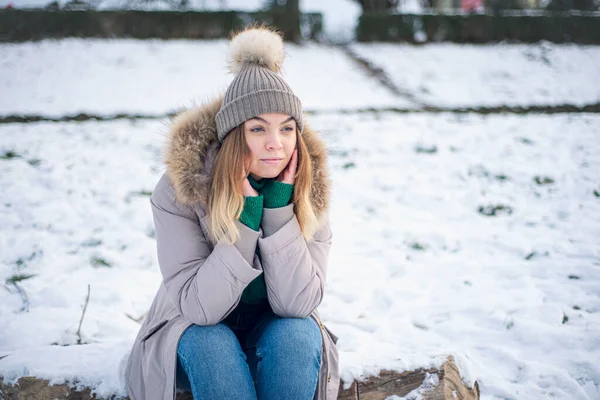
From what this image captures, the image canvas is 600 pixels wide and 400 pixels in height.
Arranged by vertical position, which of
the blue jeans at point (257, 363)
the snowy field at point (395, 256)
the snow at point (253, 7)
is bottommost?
the snowy field at point (395, 256)

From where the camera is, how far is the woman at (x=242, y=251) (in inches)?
74.0

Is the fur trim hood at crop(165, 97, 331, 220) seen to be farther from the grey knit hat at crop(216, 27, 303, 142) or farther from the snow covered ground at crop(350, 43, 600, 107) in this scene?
the snow covered ground at crop(350, 43, 600, 107)

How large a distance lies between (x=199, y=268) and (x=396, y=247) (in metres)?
2.45

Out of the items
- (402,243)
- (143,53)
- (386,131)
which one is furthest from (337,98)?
(402,243)

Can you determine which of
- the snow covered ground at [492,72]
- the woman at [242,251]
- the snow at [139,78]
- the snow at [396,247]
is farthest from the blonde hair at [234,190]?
the snow covered ground at [492,72]

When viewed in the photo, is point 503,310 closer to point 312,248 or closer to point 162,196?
point 312,248

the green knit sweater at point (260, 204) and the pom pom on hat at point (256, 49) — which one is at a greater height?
the pom pom on hat at point (256, 49)

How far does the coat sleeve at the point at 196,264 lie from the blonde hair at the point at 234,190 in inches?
2.7

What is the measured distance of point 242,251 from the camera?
6.49 feet

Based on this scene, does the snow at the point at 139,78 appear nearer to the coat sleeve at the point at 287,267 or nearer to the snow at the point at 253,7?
the snow at the point at 253,7

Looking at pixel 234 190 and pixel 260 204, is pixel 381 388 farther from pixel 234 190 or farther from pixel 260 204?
pixel 234 190

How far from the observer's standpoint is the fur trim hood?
1.98 metres

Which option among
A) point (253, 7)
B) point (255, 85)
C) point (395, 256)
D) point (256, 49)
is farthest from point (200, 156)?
point (253, 7)

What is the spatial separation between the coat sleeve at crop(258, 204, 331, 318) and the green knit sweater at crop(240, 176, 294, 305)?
44 millimetres
